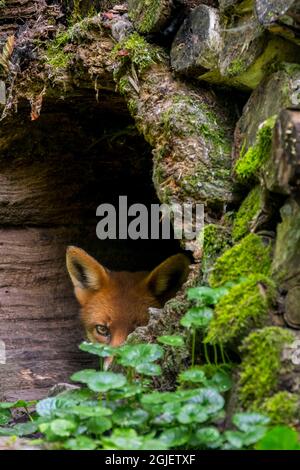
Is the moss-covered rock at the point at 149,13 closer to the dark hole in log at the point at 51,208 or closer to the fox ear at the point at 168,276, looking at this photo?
the dark hole in log at the point at 51,208

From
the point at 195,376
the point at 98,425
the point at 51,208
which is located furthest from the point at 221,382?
the point at 51,208

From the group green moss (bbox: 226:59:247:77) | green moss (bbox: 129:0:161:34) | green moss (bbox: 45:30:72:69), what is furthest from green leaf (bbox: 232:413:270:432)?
green moss (bbox: 45:30:72:69)

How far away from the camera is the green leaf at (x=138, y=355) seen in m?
3.27

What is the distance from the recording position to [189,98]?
423 cm

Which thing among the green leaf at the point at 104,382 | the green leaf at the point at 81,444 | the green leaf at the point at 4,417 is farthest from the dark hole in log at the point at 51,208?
the green leaf at the point at 81,444

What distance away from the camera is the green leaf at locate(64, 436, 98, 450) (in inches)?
114

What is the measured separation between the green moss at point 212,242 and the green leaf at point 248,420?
3.63 ft

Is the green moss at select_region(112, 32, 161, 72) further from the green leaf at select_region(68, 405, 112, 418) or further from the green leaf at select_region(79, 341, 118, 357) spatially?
the green leaf at select_region(68, 405, 112, 418)

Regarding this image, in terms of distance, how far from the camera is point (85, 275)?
5926 millimetres

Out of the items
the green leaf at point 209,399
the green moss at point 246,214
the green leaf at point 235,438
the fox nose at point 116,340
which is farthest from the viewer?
the fox nose at point 116,340

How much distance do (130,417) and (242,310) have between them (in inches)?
26.2

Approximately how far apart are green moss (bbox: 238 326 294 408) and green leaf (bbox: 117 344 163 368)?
1.45ft

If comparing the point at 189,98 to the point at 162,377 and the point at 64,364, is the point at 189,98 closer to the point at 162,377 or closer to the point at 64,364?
the point at 162,377
